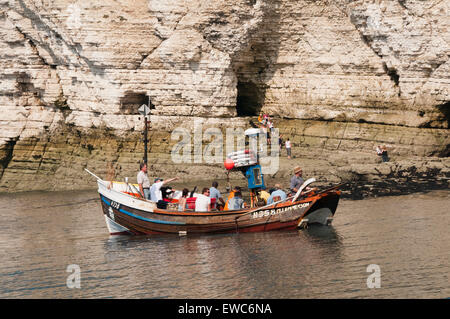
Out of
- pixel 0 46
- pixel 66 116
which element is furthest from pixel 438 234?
pixel 0 46

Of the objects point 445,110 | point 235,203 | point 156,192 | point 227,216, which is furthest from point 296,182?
point 445,110

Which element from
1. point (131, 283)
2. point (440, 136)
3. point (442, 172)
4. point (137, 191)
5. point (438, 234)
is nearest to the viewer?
point (131, 283)

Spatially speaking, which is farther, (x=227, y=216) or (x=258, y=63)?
(x=258, y=63)

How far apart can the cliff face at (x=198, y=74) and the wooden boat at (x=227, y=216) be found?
9531mm

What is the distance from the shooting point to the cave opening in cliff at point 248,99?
99.2ft

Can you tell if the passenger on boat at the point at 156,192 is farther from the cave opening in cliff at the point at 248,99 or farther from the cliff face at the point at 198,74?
the cave opening in cliff at the point at 248,99

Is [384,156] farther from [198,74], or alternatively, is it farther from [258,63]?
[198,74]

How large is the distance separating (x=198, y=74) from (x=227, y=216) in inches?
469

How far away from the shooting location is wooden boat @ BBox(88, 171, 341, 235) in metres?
16.7

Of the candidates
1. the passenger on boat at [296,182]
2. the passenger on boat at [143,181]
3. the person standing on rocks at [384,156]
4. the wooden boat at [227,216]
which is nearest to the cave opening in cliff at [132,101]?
the person standing on rocks at [384,156]

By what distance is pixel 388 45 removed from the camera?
26.8 m

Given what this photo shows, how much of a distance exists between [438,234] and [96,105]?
16.2 metres

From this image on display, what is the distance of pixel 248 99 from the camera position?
30.7 m
